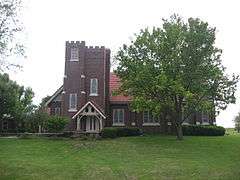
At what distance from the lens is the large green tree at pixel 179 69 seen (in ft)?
151

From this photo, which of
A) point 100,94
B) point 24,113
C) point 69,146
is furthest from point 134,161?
point 24,113

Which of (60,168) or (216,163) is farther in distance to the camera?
(216,163)

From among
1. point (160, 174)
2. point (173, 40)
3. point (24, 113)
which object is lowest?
point (160, 174)

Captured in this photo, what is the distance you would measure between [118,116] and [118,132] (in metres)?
8.31

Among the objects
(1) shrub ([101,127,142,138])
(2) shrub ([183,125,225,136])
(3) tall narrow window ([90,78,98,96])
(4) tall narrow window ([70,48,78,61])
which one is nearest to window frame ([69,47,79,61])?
(4) tall narrow window ([70,48,78,61])

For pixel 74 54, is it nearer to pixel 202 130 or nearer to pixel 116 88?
pixel 116 88

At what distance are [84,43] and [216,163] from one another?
26849 mm

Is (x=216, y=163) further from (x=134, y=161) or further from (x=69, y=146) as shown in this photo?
(x=69, y=146)

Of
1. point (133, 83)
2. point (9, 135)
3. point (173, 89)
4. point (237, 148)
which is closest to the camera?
point (237, 148)

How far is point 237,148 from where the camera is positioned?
41.0 m

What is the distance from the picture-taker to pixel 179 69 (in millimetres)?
46469

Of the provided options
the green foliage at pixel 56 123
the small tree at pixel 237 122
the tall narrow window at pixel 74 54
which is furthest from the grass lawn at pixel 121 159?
the small tree at pixel 237 122

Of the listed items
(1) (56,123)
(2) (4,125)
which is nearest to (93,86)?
(1) (56,123)

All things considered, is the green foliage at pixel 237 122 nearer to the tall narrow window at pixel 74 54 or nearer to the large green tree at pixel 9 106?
the tall narrow window at pixel 74 54
